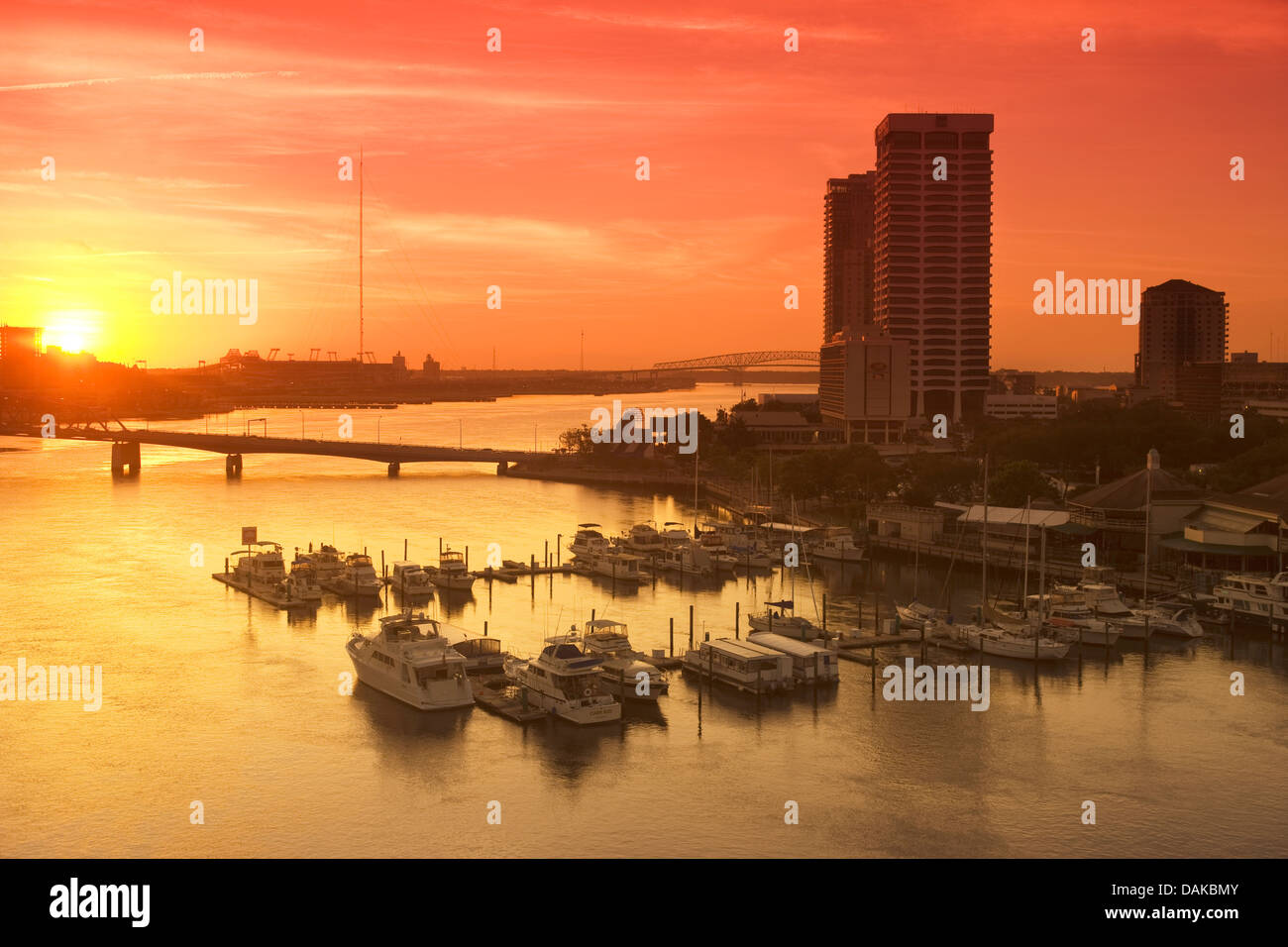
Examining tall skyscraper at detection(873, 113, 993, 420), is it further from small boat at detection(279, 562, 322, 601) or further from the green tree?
small boat at detection(279, 562, 322, 601)

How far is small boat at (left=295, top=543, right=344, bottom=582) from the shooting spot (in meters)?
21.9

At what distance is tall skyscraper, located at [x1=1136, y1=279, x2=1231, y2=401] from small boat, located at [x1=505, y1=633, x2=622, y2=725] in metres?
94.8

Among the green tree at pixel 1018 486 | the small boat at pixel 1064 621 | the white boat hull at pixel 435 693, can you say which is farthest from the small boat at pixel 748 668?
the green tree at pixel 1018 486

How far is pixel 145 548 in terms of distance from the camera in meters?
27.0

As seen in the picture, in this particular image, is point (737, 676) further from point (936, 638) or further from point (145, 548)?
point (145, 548)

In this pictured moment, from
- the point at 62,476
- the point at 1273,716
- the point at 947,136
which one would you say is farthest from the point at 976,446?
the point at 62,476

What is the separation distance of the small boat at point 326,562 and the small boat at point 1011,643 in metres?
11.3

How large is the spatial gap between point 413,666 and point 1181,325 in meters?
101

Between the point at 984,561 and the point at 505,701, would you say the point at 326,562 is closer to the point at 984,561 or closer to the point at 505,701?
the point at 505,701

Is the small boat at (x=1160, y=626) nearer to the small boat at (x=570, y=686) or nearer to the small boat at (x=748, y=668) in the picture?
the small boat at (x=748, y=668)

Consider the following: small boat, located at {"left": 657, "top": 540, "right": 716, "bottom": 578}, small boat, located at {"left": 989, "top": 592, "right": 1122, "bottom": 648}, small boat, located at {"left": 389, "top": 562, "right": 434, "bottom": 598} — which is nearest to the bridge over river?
small boat, located at {"left": 657, "top": 540, "right": 716, "bottom": 578}

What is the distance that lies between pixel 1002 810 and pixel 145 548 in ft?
71.3

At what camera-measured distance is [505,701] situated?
14.0 m

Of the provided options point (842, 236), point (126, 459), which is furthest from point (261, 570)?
point (842, 236)
